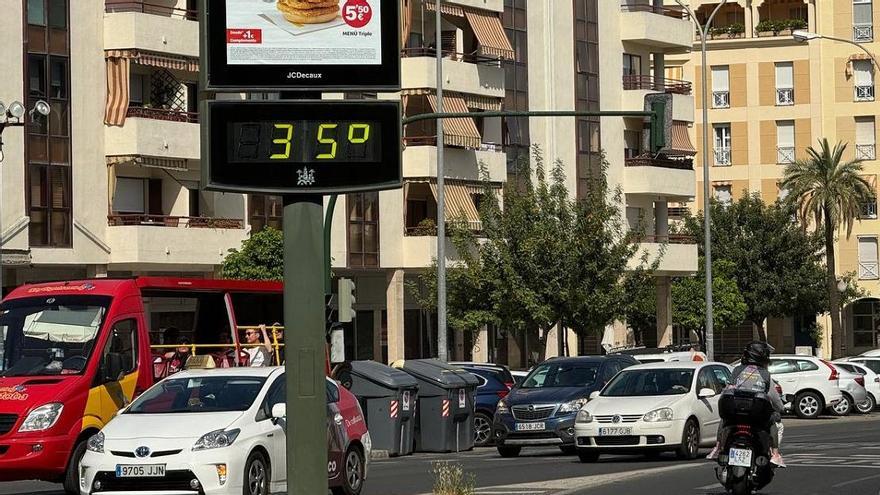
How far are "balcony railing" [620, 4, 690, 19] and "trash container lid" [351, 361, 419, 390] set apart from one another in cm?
3847

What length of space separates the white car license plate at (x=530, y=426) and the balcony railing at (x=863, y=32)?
5898 cm

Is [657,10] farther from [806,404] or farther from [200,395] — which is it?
[200,395]

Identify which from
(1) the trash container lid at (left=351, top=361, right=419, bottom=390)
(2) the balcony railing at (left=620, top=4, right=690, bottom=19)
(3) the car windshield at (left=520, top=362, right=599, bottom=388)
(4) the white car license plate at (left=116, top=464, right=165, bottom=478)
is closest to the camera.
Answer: (4) the white car license plate at (left=116, top=464, right=165, bottom=478)

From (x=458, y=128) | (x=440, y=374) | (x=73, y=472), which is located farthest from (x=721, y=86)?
(x=73, y=472)

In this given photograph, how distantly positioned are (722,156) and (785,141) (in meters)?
3.05

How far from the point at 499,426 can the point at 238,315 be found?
4.94 meters

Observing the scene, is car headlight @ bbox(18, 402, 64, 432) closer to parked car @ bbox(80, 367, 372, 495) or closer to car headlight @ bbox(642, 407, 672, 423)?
parked car @ bbox(80, 367, 372, 495)

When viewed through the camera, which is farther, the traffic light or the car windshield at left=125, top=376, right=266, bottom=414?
the traffic light

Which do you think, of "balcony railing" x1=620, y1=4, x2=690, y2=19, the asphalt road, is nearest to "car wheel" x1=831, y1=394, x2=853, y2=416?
the asphalt road

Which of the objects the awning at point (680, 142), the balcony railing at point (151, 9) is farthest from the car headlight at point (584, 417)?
the awning at point (680, 142)

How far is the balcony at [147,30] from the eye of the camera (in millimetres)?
47531

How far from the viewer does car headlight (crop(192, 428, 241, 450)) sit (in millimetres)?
18172

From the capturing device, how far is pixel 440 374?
3356 centimetres

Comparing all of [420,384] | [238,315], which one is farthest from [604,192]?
[238,315]
